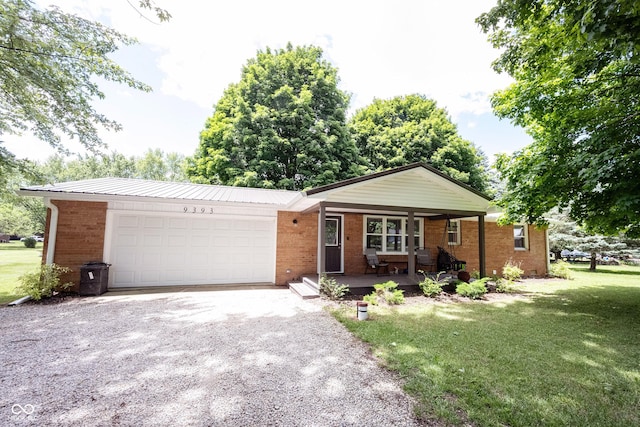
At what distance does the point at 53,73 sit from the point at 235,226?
19.6ft

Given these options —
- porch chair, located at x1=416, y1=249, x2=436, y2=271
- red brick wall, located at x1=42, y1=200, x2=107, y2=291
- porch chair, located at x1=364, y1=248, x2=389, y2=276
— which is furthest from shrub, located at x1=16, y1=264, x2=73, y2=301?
porch chair, located at x1=416, y1=249, x2=436, y2=271

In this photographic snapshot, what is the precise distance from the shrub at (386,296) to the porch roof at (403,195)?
7.34 feet

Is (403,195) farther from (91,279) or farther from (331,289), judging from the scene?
(91,279)

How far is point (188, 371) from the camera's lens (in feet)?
11.0

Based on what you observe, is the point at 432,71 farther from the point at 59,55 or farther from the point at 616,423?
the point at 59,55

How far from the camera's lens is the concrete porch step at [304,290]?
23.6 feet

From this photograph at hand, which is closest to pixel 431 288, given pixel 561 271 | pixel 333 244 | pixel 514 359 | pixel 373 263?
pixel 373 263

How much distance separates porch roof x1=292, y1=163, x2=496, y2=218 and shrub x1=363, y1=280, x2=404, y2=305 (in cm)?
224

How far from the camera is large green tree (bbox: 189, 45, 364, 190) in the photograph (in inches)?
676

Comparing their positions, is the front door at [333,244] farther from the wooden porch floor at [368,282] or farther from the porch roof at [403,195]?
the porch roof at [403,195]

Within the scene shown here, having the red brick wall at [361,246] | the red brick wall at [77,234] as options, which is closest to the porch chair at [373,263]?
the red brick wall at [361,246]

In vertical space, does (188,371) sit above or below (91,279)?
below

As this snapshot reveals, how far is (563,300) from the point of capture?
7.61 m

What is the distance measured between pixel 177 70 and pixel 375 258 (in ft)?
30.1
